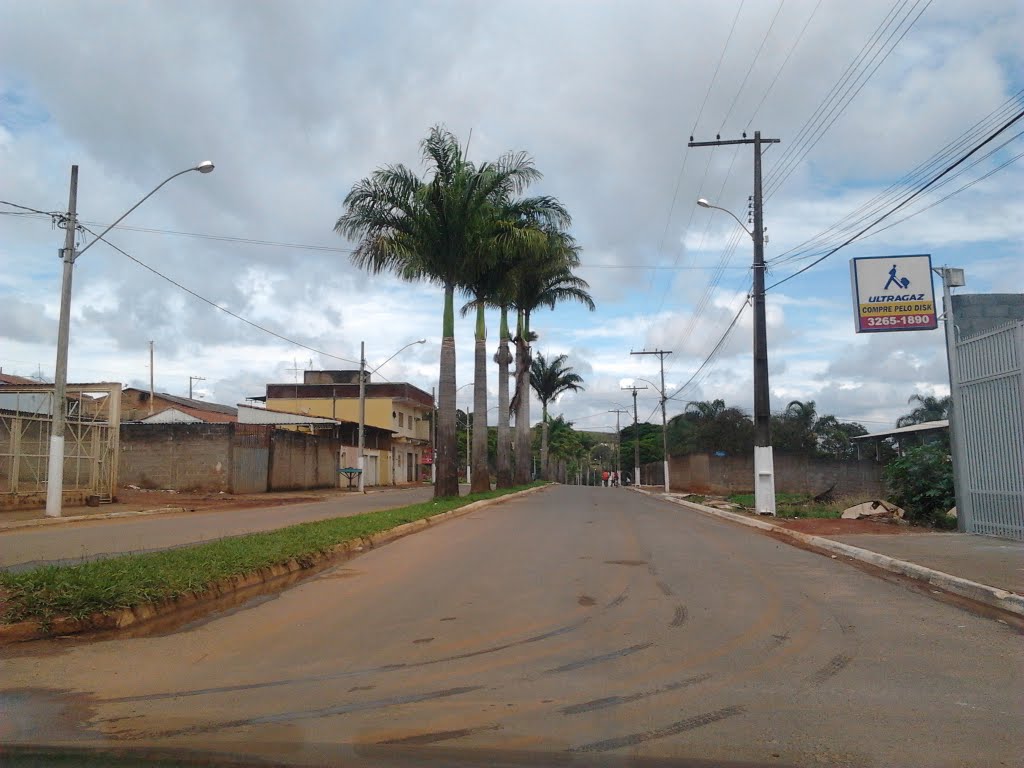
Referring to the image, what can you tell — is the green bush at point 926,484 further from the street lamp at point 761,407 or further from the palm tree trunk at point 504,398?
the palm tree trunk at point 504,398

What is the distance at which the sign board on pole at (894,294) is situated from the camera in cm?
1656

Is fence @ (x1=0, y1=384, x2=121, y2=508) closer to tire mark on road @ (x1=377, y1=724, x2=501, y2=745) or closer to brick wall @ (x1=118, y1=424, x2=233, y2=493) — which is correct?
brick wall @ (x1=118, y1=424, x2=233, y2=493)

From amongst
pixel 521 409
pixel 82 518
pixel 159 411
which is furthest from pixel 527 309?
pixel 82 518

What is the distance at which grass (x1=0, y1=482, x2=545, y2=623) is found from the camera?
289 inches

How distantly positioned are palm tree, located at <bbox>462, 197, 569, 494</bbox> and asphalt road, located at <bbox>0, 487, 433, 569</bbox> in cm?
944

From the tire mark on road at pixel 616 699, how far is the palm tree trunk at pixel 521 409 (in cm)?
3961

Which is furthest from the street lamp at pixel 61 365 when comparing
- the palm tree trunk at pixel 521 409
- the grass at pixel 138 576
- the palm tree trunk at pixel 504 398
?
the palm tree trunk at pixel 521 409

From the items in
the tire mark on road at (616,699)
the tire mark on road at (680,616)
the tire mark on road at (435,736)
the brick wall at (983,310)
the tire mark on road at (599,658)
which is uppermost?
the brick wall at (983,310)

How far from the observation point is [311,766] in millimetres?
4188

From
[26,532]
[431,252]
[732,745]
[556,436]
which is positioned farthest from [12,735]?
[556,436]

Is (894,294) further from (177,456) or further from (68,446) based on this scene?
(177,456)

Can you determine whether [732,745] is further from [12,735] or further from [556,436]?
[556,436]

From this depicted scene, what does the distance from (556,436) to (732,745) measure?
78.6 m

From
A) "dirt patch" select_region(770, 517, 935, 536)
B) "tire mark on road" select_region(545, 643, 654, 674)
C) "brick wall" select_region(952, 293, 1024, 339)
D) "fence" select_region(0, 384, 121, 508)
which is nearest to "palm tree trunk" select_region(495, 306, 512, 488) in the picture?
"fence" select_region(0, 384, 121, 508)
